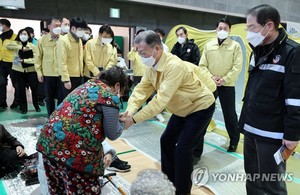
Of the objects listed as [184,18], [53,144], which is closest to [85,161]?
[53,144]

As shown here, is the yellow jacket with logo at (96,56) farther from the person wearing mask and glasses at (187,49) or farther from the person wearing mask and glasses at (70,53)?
the person wearing mask and glasses at (187,49)

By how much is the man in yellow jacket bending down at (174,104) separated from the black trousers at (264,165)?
17.6 inches

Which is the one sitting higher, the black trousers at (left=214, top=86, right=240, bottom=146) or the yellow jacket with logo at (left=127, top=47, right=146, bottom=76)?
the yellow jacket with logo at (left=127, top=47, right=146, bottom=76)

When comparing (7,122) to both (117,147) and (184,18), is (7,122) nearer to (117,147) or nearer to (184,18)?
(117,147)

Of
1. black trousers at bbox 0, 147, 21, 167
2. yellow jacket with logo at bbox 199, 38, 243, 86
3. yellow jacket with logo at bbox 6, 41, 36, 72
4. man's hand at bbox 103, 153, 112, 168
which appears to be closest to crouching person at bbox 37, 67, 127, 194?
man's hand at bbox 103, 153, 112, 168

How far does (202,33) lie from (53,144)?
399 centimetres

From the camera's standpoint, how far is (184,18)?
797cm

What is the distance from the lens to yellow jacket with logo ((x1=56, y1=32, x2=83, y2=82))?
127 inches

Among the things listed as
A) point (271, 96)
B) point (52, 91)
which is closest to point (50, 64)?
point (52, 91)

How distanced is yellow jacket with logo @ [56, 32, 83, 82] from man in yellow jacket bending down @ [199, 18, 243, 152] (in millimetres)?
1692

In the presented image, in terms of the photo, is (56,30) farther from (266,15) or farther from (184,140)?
(266,15)

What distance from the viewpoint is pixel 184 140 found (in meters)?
1.87

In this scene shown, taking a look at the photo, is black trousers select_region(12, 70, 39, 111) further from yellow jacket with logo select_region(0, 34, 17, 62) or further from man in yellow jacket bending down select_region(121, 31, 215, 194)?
man in yellow jacket bending down select_region(121, 31, 215, 194)

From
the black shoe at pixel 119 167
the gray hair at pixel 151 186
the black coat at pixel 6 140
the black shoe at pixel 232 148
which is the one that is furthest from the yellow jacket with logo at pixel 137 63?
the gray hair at pixel 151 186
